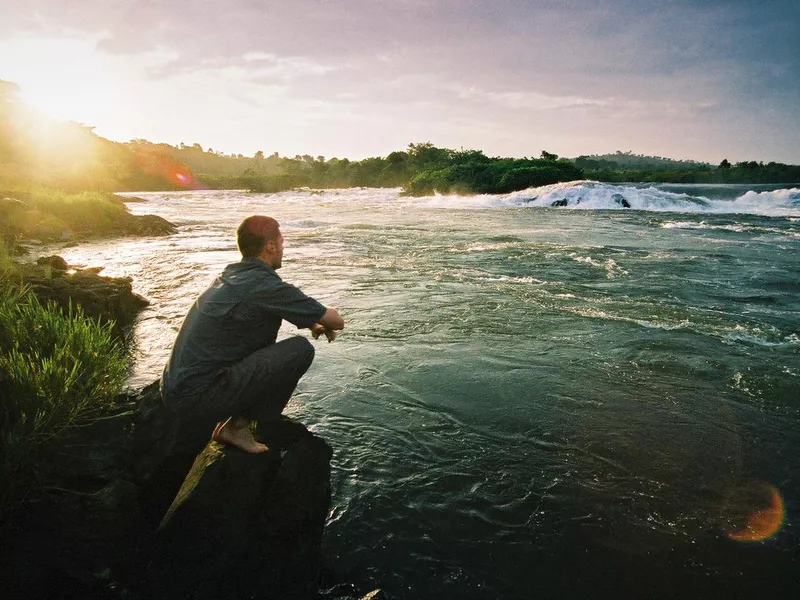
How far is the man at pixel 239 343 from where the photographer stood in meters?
3.04

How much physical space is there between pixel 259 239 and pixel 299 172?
95511 millimetres

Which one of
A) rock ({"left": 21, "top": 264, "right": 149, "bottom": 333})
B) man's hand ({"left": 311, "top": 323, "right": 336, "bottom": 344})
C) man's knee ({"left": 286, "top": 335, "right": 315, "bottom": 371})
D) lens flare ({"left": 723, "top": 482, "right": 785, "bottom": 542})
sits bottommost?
lens flare ({"left": 723, "top": 482, "right": 785, "bottom": 542})

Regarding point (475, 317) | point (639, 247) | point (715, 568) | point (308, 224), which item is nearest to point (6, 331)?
point (715, 568)

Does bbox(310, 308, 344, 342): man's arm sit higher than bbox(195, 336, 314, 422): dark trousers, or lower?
higher

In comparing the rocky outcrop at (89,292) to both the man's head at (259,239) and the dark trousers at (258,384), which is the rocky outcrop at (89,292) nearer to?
the dark trousers at (258,384)

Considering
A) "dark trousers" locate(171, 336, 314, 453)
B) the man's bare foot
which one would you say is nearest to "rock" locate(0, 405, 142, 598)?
"dark trousers" locate(171, 336, 314, 453)

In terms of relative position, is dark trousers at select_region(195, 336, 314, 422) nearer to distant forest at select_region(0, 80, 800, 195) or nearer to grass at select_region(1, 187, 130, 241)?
grass at select_region(1, 187, 130, 241)

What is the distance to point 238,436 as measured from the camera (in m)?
3.11

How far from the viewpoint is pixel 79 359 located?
3.76 m

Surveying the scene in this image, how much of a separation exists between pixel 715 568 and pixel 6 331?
5.16m

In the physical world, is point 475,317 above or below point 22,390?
below

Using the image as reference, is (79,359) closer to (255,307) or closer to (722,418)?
(255,307)

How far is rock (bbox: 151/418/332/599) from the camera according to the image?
244 centimetres

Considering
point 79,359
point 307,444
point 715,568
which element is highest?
point 79,359
